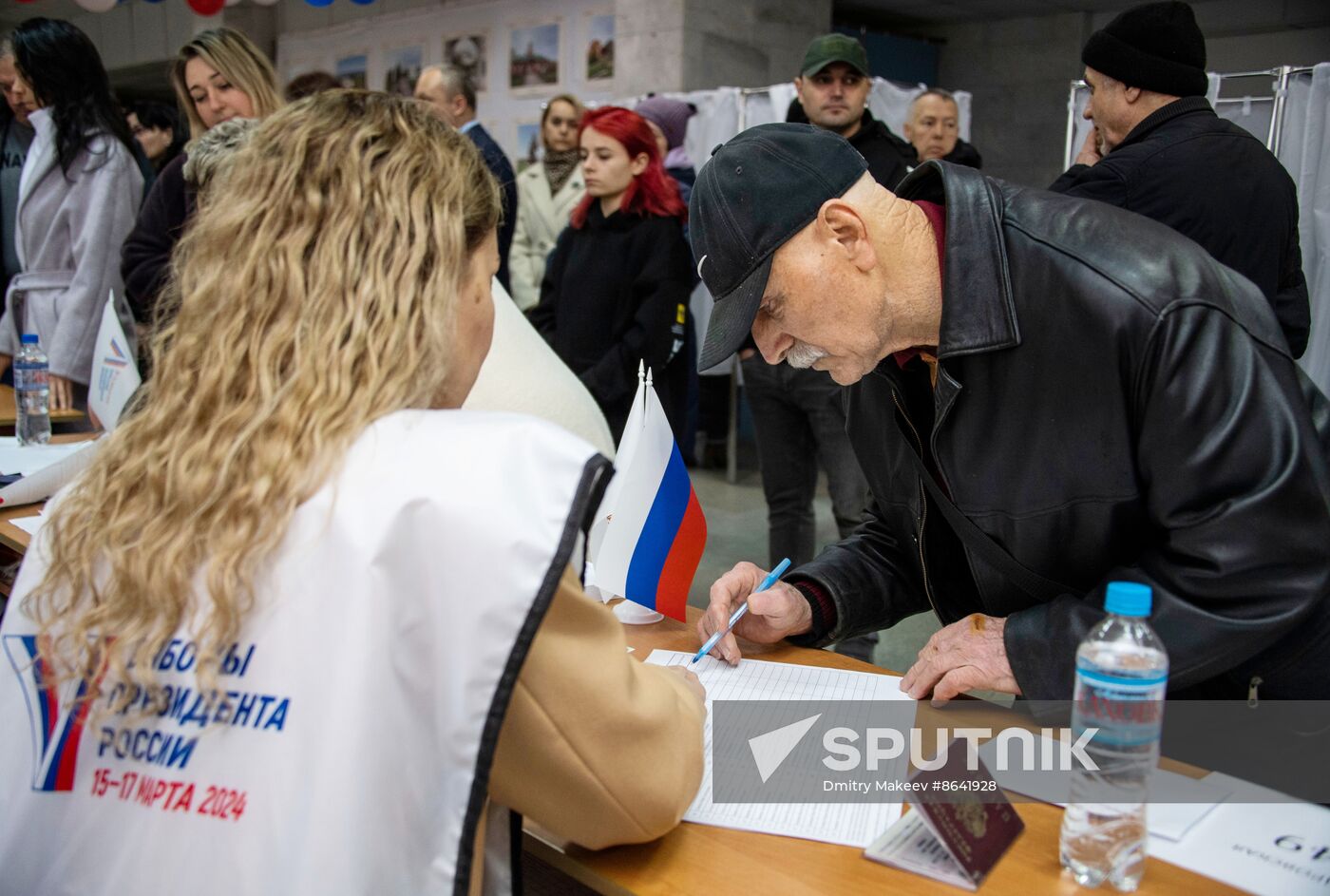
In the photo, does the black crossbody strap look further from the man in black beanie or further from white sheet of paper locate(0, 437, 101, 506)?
white sheet of paper locate(0, 437, 101, 506)

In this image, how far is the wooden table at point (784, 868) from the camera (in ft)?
3.31

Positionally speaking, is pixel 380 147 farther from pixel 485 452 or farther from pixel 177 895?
pixel 177 895

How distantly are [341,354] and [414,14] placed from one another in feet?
29.1

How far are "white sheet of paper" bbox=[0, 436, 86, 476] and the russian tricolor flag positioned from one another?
1.59m

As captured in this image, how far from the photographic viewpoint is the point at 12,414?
10.7 ft

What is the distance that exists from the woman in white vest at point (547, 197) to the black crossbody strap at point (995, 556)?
13.7ft

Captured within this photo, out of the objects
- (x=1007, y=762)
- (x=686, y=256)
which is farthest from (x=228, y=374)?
(x=686, y=256)

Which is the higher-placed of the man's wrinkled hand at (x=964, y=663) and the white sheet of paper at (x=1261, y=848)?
the man's wrinkled hand at (x=964, y=663)

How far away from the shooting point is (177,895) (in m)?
0.90

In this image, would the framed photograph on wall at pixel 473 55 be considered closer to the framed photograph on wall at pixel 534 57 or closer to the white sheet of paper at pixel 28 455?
the framed photograph on wall at pixel 534 57

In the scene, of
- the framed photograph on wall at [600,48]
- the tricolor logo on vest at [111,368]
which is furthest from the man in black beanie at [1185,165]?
the framed photograph on wall at [600,48]

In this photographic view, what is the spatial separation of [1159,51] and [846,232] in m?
1.64

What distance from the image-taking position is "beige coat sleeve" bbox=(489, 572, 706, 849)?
0.93 meters

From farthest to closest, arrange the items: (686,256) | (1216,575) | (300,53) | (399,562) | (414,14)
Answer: (300,53)
(414,14)
(686,256)
(1216,575)
(399,562)
